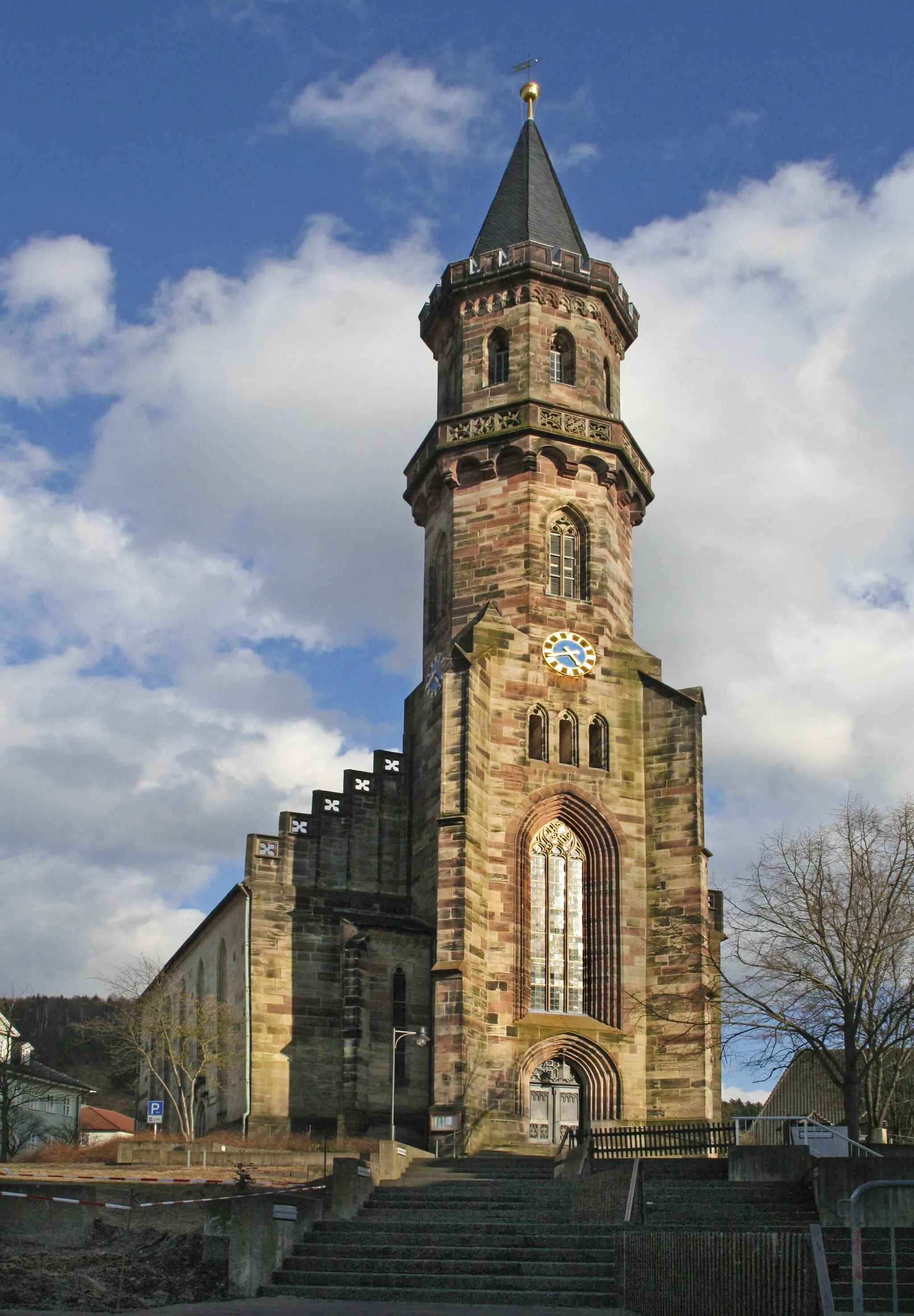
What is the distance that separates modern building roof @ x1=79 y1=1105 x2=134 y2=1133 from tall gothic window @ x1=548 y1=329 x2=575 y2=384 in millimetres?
66080

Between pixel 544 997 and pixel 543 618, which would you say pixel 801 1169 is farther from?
pixel 543 618

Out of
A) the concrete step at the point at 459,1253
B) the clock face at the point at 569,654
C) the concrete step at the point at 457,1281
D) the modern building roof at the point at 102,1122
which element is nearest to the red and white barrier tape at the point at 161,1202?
the concrete step at the point at 459,1253

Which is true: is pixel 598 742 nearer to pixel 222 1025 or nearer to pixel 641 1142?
pixel 222 1025

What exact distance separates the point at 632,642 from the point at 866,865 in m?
11.1

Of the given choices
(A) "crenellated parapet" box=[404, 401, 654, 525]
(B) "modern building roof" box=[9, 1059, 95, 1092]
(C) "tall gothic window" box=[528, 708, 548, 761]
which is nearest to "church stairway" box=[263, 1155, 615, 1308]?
(C) "tall gothic window" box=[528, 708, 548, 761]

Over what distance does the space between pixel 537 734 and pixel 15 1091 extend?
34901mm

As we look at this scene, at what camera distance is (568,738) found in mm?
40219

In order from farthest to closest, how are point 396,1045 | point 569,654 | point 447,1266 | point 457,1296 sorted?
point 569,654, point 396,1045, point 447,1266, point 457,1296

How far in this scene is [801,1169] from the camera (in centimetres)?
2456

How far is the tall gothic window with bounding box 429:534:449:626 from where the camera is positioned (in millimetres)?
43531

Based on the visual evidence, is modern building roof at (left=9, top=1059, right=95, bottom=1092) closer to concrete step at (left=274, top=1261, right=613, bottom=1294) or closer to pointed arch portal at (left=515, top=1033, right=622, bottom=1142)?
pointed arch portal at (left=515, top=1033, right=622, bottom=1142)

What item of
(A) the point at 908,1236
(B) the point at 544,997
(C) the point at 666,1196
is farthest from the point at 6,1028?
(A) the point at 908,1236

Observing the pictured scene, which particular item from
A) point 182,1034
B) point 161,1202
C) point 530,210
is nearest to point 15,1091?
point 182,1034

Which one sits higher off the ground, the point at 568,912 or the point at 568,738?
the point at 568,738
